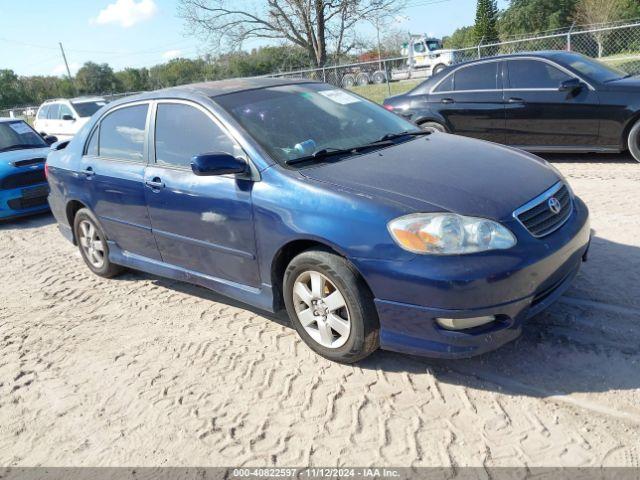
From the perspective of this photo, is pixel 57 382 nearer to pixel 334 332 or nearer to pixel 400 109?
pixel 334 332

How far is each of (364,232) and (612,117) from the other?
555 cm

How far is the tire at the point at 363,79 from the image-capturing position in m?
29.4

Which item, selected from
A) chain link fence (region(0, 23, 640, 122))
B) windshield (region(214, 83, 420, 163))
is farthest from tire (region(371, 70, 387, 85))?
windshield (region(214, 83, 420, 163))

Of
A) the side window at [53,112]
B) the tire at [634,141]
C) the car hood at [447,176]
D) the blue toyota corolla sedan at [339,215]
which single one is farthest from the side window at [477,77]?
the side window at [53,112]

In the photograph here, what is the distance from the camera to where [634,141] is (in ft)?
22.7

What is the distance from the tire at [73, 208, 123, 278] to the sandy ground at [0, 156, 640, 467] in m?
0.80

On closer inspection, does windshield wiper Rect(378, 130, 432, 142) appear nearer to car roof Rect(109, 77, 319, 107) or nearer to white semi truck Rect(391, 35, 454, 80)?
car roof Rect(109, 77, 319, 107)

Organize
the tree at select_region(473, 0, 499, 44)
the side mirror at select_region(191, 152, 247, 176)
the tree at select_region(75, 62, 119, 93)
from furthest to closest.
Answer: the tree at select_region(75, 62, 119, 93) → the tree at select_region(473, 0, 499, 44) → the side mirror at select_region(191, 152, 247, 176)

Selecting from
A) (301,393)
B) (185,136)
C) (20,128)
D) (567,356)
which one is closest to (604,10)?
(20,128)

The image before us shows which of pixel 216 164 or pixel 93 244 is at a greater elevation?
pixel 216 164

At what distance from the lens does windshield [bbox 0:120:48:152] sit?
916cm

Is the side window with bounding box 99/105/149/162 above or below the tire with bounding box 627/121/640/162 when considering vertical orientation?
above

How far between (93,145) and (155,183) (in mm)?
1325

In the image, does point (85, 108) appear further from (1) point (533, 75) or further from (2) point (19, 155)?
(1) point (533, 75)
